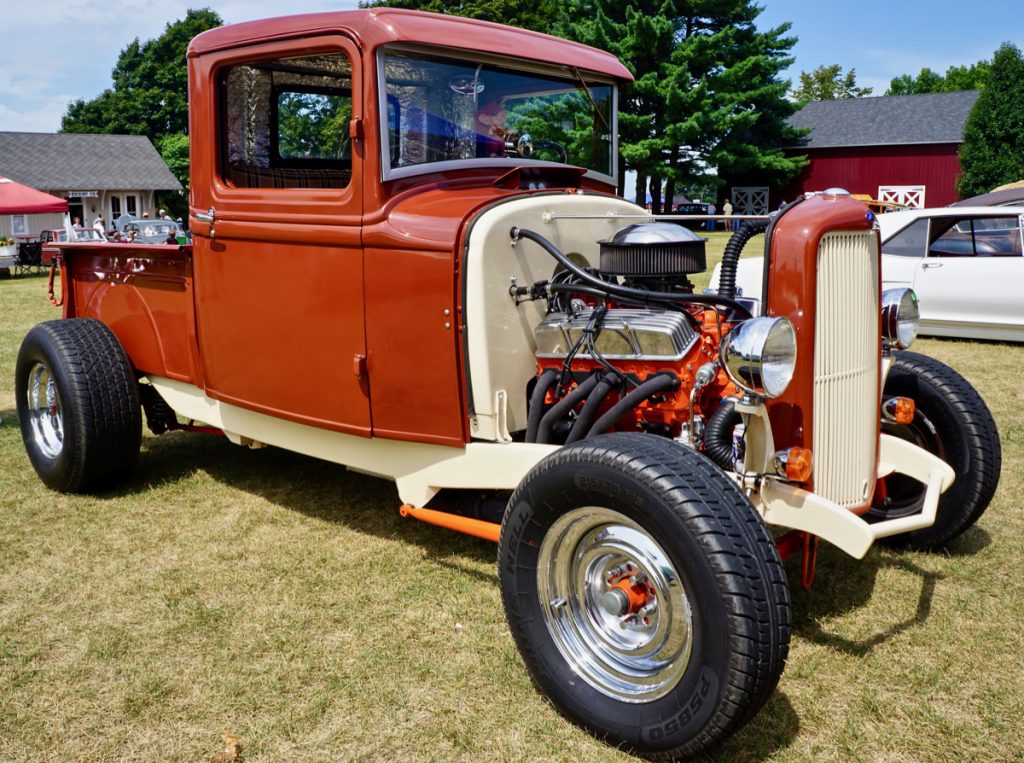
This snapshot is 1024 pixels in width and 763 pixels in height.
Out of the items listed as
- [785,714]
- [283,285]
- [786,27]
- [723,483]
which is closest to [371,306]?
[283,285]

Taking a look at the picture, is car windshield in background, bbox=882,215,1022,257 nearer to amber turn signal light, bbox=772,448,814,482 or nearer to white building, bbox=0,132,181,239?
amber turn signal light, bbox=772,448,814,482

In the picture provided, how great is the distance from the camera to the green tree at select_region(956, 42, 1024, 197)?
28.2m

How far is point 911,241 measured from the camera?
32.9 feet

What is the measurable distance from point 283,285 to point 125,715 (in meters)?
1.73

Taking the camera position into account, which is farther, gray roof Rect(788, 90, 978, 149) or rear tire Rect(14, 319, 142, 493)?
gray roof Rect(788, 90, 978, 149)

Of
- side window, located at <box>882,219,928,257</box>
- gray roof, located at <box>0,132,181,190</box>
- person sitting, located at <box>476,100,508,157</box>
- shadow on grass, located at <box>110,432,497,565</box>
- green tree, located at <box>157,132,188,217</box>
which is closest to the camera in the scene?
person sitting, located at <box>476,100,508,157</box>

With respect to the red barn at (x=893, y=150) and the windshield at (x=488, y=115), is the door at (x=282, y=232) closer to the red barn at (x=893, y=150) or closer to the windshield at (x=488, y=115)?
the windshield at (x=488, y=115)

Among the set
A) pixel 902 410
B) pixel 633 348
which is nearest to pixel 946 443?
Answer: pixel 902 410

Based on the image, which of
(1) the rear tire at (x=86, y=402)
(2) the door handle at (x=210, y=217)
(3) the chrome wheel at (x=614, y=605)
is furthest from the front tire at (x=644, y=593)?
(1) the rear tire at (x=86, y=402)

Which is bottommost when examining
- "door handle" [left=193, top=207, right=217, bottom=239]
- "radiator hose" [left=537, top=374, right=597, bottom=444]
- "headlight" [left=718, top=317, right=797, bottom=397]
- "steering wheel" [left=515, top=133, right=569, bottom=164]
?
"radiator hose" [left=537, top=374, right=597, bottom=444]

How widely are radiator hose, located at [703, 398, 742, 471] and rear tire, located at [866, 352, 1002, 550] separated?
956 mm

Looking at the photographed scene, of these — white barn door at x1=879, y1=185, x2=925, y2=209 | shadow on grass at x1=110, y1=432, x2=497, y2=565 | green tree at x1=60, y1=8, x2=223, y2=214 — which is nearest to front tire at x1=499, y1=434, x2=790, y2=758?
shadow on grass at x1=110, y1=432, x2=497, y2=565

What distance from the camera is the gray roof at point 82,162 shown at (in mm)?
39812

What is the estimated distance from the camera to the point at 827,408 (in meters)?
3.00
